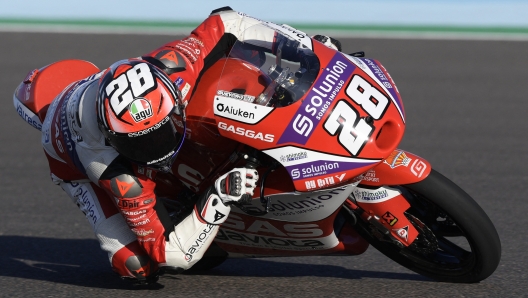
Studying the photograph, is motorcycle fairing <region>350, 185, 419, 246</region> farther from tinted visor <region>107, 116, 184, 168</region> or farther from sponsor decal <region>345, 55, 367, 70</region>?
tinted visor <region>107, 116, 184, 168</region>

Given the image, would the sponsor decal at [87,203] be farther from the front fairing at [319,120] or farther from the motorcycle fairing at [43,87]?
the front fairing at [319,120]

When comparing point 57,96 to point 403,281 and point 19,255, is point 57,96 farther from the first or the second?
point 403,281

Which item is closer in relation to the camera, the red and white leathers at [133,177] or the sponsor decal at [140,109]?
the sponsor decal at [140,109]

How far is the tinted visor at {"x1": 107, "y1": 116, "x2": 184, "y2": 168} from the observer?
3.50 m

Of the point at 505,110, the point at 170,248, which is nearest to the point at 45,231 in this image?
the point at 170,248

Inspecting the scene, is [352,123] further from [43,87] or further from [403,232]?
[43,87]

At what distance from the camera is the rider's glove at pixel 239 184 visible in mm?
3447

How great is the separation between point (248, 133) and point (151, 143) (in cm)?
44

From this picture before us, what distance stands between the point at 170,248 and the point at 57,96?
44.3 inches

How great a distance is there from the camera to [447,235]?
3.90 metres

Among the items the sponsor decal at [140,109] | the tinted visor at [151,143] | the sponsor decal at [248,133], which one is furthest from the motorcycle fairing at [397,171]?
the sponsor decal at [140,109]

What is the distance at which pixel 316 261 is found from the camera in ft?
14.8

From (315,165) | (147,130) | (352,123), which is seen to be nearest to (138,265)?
(147,130)

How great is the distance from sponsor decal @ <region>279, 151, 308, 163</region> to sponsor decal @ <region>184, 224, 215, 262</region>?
1.80ft
